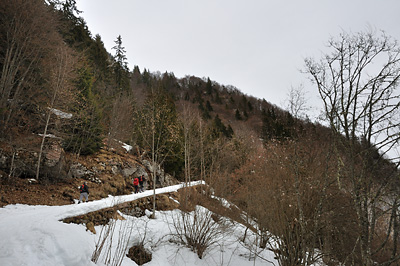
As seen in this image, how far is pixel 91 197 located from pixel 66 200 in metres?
1.31

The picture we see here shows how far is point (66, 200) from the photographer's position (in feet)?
31.5

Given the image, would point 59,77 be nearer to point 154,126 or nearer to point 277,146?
point 154,126

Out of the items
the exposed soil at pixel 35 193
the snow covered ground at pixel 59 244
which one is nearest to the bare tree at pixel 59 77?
the exposed soil at pixel 35 193

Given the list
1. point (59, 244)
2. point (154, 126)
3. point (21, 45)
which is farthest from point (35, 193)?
point (21, 45)

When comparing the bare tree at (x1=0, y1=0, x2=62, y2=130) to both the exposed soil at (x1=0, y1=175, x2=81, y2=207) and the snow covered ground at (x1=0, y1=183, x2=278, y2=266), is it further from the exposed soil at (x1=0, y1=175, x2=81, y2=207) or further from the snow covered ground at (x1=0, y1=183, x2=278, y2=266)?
the snow covered ground at (x1=0, y1=183, x2=278, y2=266)

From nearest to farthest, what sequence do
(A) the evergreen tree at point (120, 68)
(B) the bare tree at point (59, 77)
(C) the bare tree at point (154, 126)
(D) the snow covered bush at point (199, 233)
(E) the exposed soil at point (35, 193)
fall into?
(D) the snow covered bush at point (199, 233), (E) the exposed soil at point (35, 193), (C) the bare tree at point (154, 126), (B) the bare tree at point (59, 77), (A) the evergreen tree at point (120, 68)

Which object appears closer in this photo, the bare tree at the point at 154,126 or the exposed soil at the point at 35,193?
the exposed soil at the point at 35,193

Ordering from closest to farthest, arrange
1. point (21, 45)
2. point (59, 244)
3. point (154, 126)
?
point (59, 244)
point (154, 126)
point (21, 45)

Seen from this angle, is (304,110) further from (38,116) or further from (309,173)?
(38,116)

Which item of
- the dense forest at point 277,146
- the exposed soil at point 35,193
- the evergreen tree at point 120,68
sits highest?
the evergreen tree at point 120,68

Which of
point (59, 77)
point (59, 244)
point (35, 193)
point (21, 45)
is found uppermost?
point (21, 45)

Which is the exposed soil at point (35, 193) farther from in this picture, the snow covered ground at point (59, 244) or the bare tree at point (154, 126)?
the bare tree at point (154, 126)

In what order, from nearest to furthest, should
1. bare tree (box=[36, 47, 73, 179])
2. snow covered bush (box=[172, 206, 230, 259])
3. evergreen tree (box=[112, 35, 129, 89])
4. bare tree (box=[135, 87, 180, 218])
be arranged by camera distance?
snow covered bush (box=[172, 206, 230, 259]), bare tree (box=[135, 87, 180, 218]), bare tree (box=[36, 47, 73, 179]), evergreen tree (box=[112, 35, 129, 89])

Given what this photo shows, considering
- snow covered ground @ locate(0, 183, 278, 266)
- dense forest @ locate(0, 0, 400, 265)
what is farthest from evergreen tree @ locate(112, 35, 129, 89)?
snow covered ground @ locate(0, 183, 278, 266)
